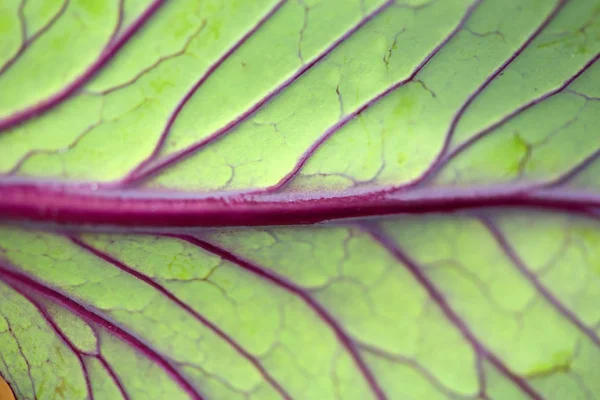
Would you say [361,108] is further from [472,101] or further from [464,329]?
[464,329]

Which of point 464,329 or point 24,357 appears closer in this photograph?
point 464,329

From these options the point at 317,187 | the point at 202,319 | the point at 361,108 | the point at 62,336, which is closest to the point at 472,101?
the point at 361,108

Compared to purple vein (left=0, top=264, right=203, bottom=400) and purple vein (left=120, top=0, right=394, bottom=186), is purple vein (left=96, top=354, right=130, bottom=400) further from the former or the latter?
purple vein (left=120, top=0, right=394, bottom=186)

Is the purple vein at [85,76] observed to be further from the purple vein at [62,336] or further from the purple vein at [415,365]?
the purple vein at [415,365]

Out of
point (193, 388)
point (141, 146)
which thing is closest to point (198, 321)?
point (193, 388)

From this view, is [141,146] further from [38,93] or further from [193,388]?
[193,388]

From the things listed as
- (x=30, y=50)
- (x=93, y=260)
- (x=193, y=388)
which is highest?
(x=30, y=50)
